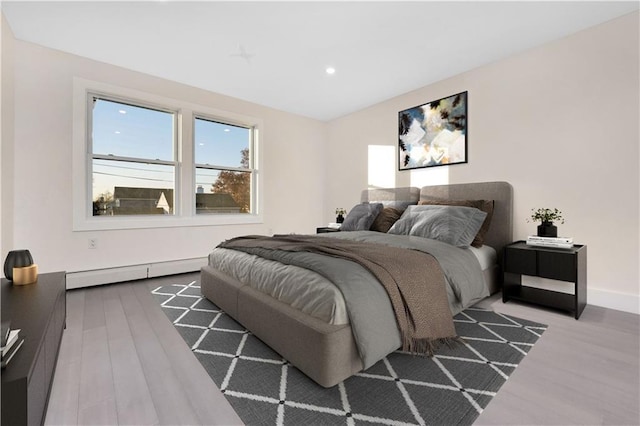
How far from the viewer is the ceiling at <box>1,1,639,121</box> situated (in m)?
2.41

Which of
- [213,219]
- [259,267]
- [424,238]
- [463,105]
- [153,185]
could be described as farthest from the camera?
[213,219]

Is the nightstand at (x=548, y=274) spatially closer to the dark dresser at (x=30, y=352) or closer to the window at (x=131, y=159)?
the dark dresser at (x=30, y=352)

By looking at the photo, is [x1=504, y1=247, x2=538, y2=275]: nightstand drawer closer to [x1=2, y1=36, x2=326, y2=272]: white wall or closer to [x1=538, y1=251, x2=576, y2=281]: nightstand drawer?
[x1=538, y1=251, x2=576, y2=281]: nightstand drawer

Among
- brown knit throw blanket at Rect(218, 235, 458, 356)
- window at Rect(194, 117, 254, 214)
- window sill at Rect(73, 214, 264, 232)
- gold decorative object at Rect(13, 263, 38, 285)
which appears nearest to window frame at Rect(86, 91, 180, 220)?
window sill at Rect(73, 214, 264, 232)

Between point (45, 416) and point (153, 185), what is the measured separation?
302 centimetres

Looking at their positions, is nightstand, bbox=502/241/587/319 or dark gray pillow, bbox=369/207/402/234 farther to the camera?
dark gray pillow, bbox=369/207/402/234

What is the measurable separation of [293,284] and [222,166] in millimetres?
3205

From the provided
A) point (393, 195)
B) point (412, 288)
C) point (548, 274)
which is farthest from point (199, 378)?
point (393, 195)

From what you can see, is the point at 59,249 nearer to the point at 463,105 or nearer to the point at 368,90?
the point at 368,90

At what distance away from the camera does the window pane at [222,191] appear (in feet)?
13.8

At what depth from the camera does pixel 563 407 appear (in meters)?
1.33

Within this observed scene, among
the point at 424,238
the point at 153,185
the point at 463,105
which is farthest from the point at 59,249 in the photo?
the point at 463,105

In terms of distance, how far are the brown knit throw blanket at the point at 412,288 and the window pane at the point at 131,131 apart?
112 inches

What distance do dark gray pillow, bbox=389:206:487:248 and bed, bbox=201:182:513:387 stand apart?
0.15 m
